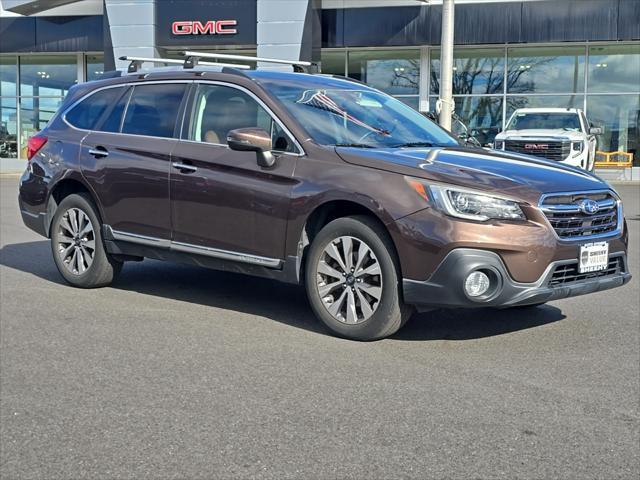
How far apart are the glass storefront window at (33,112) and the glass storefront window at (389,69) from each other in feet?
39.5

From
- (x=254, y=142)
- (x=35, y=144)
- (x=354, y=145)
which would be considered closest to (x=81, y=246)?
(x=35, y=144)

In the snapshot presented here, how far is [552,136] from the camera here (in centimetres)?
1917

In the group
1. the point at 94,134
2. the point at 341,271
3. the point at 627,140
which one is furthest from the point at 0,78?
the point at 341,271

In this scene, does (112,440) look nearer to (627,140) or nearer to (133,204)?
(133,204)

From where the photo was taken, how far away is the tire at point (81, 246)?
23.3 ft

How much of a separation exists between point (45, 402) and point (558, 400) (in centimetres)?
Result: 267

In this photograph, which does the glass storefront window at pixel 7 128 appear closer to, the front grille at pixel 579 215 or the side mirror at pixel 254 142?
the side mirror at pixel 254 142

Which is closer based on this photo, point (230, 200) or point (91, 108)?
point (230, 200)

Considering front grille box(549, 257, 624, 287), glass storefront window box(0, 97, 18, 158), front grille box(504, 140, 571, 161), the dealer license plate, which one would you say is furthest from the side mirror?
glass storefront window box(0, 97, 18, 158)

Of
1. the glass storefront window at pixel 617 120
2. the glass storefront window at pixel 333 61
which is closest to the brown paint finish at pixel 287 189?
the glass storefront window at pixel 333 61

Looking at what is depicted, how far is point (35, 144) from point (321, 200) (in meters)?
3.48

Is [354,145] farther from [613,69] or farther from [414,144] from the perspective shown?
[613,69]

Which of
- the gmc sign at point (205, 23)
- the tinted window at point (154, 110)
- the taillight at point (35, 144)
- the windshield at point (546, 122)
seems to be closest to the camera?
the tinted window at point (154, 110)

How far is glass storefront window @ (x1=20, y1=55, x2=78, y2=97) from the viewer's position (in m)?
31.5
